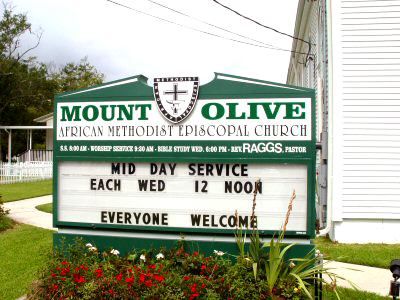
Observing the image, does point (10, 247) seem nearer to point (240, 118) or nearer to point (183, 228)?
point (183, 228)

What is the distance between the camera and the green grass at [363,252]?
6863mm

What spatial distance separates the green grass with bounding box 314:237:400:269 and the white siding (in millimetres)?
575

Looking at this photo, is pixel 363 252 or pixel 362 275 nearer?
pixel 362 275

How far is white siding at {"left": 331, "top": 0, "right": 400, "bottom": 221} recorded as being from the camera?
838cm

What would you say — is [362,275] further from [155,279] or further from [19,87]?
[19,87]

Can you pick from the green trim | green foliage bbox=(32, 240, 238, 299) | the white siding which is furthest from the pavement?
the white siding

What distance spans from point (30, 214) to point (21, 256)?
16.8ft

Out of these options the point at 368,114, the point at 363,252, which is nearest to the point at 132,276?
the point at 363,252

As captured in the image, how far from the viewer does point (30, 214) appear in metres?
12.1

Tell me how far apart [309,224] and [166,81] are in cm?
201

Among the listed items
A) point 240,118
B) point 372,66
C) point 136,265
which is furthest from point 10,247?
point 372,66

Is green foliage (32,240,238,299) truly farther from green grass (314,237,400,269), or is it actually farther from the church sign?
green grass (314,237,400,269)

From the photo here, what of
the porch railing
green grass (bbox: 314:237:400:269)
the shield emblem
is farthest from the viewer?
the porch railing

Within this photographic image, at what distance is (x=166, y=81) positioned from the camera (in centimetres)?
445
